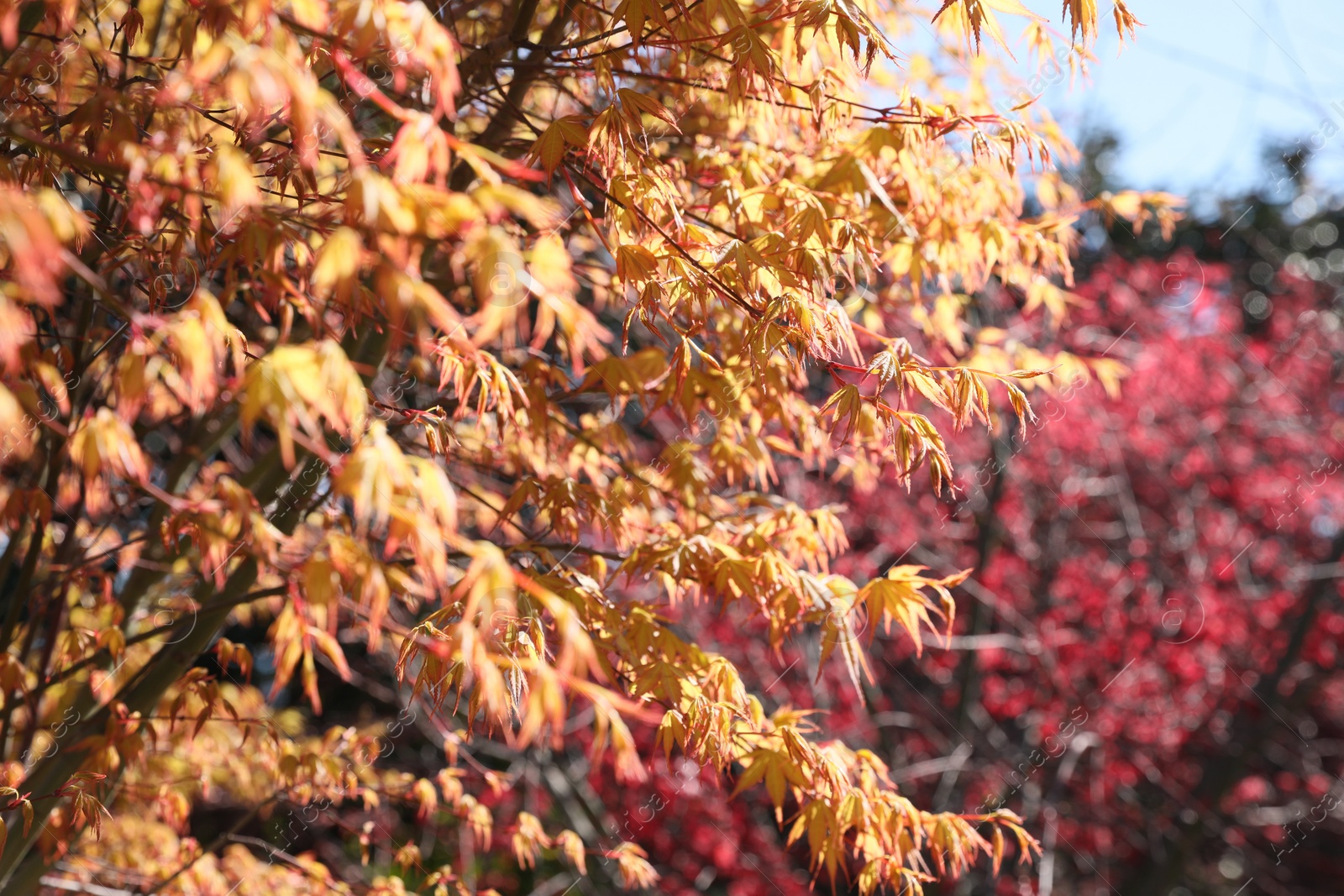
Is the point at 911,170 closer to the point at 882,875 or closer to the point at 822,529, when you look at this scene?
the point at 822,529

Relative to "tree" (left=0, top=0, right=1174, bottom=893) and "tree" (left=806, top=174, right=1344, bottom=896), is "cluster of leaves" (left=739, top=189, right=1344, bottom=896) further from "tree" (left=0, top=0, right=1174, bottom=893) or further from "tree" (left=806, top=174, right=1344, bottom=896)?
"tree" (left=0, top=0, right=1174, bottom=893)

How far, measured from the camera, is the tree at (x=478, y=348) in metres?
1.20

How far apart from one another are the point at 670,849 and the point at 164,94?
18.9ft

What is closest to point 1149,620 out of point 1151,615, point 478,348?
point 1151,615

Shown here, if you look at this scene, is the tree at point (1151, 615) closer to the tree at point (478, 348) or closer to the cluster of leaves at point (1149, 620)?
the cluster of leaves at point (1149, 620)

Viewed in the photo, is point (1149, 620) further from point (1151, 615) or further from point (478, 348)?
point (478, 348)

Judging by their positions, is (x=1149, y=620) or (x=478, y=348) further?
(x=1149, y=620)

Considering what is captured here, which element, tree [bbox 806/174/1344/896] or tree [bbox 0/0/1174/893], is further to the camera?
tree [bbox 806/174/1344/896]

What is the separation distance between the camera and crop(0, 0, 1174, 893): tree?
1197mm

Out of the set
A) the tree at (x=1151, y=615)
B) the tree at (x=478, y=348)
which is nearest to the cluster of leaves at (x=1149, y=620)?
the tree at (x=1151, y=615)

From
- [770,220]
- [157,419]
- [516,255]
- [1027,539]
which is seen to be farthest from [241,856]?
[1027,539]

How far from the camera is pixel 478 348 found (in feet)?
5.41

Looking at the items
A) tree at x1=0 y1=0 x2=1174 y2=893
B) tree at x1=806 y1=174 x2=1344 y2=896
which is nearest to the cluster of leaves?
tree at x1=806 y1=174 x2=1344 y2=896

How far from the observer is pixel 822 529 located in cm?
253
